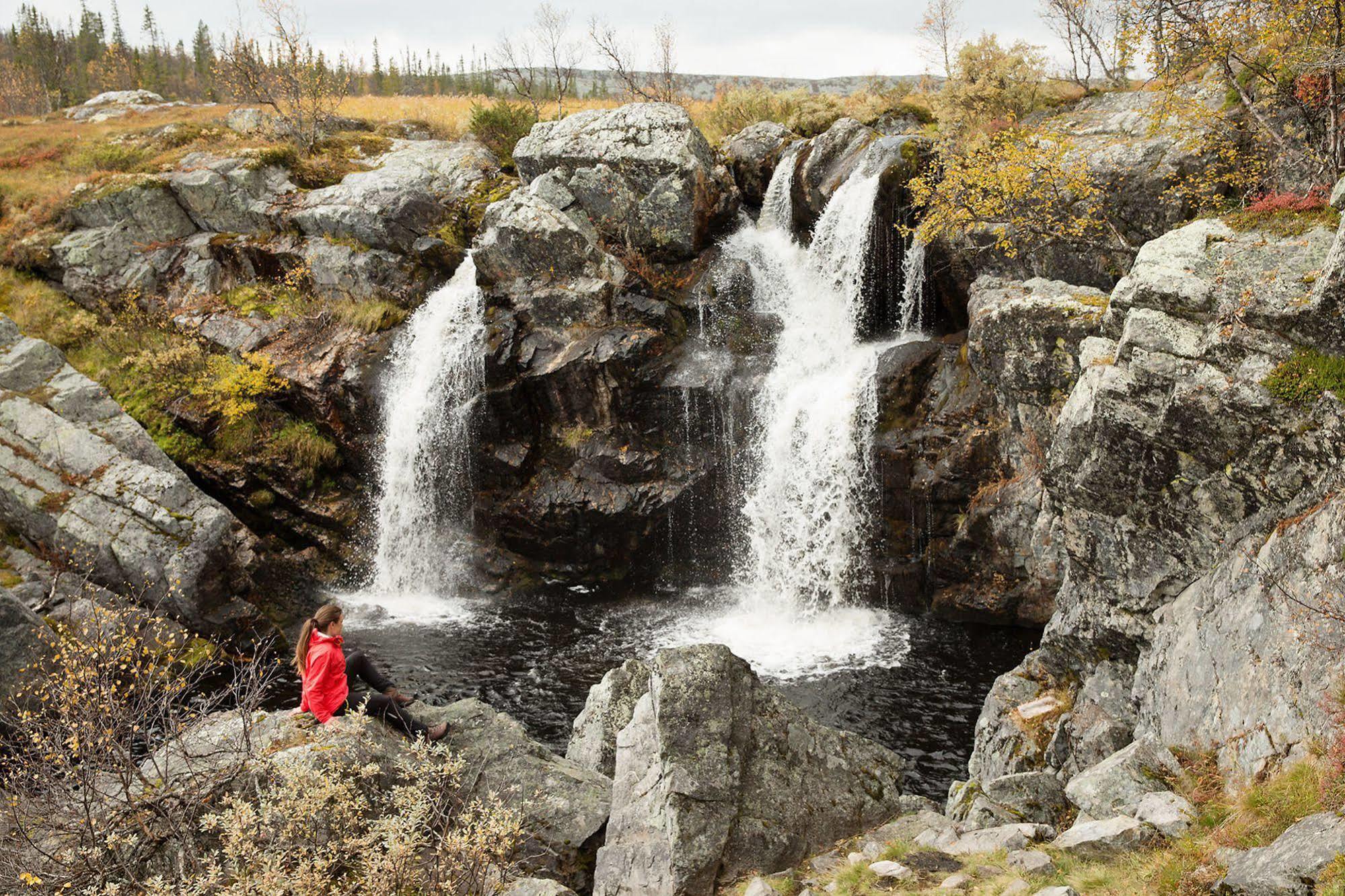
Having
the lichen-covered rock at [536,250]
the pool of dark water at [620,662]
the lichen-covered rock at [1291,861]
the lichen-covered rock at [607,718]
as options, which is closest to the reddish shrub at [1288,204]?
the lichen-covered rock at [1291,861]

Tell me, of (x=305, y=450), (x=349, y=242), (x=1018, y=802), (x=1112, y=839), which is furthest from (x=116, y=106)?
(x=1112, y=839)

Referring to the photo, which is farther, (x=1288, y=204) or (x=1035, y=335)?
(x=1035, y=335)

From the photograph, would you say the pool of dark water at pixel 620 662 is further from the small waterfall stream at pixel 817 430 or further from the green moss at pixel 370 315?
the green moss at pixel 370 315

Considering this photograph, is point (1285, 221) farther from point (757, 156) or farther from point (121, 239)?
point (121, 239)

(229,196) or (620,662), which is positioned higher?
(229,196)

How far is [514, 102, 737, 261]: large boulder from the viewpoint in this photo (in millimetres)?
24516

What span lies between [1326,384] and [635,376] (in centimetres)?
1541

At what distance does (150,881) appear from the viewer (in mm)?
6316

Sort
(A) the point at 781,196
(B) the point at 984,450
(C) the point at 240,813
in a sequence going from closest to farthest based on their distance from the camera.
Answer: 1. (C) the point at 240,813
2. (B) the point at 984,450
3. (A) the point at 781,196

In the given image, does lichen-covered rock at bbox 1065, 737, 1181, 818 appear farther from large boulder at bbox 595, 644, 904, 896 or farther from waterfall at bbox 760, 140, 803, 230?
waterfall at bbox 760, 140, 803, 230

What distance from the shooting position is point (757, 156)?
89.5ft

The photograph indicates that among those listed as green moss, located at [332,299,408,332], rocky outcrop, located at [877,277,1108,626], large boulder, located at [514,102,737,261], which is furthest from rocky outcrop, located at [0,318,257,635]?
rocky outcrop, located at [877,277,1108,626]

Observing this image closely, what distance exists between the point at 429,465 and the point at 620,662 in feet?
30.5

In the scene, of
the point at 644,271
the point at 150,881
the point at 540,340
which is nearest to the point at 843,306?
the point at 644,271
